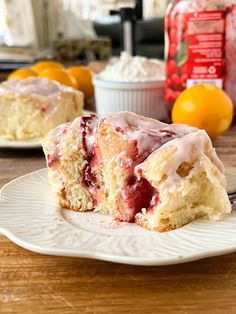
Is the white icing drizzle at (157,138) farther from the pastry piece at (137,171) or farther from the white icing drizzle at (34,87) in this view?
the white icing drizzle at (34,87)

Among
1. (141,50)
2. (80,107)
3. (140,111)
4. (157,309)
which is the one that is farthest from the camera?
(141,50)

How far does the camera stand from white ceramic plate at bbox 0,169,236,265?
617 mm

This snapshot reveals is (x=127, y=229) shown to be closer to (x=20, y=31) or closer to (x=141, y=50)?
(x=20, y=31)

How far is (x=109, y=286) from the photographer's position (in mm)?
622

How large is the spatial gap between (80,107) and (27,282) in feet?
2.77

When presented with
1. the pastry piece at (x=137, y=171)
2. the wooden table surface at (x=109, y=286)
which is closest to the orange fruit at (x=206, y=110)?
the pastry piece at (x=137, y=171)

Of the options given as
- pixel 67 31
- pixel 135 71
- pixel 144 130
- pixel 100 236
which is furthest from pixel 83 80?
pixel 67 31

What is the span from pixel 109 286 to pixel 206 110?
74 cm

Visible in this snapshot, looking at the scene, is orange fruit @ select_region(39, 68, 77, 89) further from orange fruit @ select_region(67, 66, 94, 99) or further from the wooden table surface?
the wooden table surface

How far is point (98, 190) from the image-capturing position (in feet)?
2.72

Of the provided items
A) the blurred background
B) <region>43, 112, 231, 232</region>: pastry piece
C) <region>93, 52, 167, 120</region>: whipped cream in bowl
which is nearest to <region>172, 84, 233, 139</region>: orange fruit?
<region>93, 52, 167, 120</region>: whipped cream in bowl

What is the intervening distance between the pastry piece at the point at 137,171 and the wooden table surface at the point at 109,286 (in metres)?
0.09

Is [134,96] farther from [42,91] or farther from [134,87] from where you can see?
[42,91]

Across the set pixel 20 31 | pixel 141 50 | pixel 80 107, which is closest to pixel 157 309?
pixel 80 107
